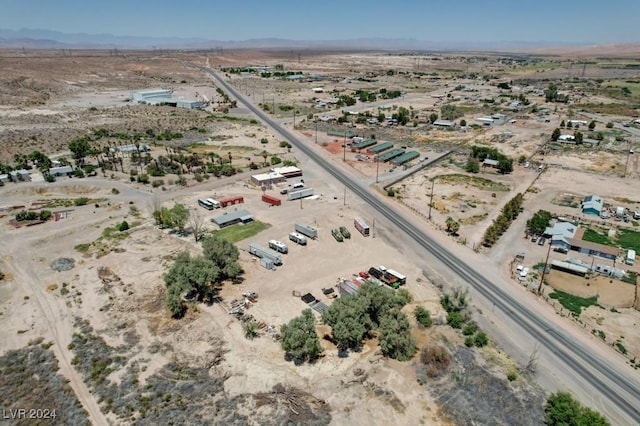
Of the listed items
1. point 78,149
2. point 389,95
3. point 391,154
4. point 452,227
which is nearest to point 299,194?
point 452,227

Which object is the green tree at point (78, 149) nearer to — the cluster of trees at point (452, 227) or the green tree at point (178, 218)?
the green tree at point (178, 218)

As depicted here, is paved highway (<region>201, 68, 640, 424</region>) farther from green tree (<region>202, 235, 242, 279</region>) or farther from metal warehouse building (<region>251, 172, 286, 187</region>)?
metal warehouse building (<region>251, 172, 286, 187</region>)

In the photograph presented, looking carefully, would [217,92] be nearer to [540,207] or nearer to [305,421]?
[540,207]

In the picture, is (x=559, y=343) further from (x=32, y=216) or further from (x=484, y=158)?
(x=32, y=216)

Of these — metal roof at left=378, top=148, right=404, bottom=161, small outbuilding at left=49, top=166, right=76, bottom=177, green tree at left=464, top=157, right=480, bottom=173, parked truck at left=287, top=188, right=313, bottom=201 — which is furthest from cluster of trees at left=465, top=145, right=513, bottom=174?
small outbuilding at left=49, top=166, right=76, bottom=177

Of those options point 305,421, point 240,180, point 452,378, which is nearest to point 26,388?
point 305,421

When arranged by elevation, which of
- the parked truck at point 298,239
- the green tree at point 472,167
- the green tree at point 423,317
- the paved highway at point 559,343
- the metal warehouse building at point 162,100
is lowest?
the paved highway at point 559,343

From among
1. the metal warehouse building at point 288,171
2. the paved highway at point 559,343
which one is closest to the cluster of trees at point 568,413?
the paved highway at point 559,343
